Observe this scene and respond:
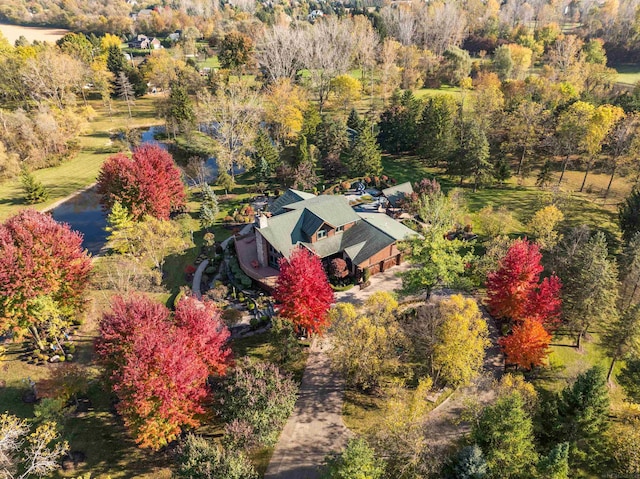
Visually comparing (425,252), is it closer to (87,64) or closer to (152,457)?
(152,457)

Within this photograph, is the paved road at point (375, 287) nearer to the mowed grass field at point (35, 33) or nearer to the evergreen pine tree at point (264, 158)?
the evergreen pine tree at point (264, 158)

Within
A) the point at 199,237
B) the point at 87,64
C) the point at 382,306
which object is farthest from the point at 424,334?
the point at 87,64

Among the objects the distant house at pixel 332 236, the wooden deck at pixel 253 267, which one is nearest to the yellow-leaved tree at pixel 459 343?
the distant house at pixel 332 236

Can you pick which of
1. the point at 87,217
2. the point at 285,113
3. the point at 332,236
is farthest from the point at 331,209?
the point at 87,217

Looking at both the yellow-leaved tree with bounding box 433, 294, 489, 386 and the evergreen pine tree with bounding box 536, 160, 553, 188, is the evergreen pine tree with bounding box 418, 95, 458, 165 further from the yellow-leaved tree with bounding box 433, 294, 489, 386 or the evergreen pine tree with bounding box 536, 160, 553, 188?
the yellow-leaved tree with bounding box 433, 294, 489, 386

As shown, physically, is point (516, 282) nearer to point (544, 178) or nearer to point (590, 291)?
point (590, 291)

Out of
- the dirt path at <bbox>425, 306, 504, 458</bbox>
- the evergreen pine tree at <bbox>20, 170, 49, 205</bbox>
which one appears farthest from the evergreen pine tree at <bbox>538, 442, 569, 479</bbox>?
the evergreen pine tree at <bbox>20, 170, 49, 205</bbox>
